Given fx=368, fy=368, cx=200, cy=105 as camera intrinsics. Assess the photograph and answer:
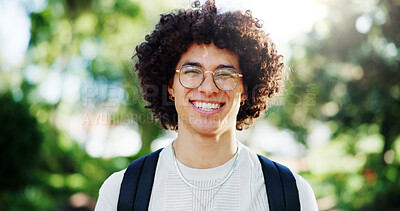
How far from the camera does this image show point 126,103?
17.0 metres

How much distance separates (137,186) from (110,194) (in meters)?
0.18

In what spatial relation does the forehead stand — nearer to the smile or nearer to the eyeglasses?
the eyeglasses

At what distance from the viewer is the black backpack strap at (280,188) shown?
2033mm

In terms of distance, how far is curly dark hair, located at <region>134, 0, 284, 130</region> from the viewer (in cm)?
237

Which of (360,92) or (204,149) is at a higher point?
(360,92)

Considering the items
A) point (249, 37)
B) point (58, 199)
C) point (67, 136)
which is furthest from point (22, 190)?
point (249, 37)

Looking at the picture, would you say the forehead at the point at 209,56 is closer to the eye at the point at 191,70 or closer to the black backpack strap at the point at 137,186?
the eye at the point at 191,70

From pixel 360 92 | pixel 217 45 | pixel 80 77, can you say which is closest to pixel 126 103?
pixel 80 77

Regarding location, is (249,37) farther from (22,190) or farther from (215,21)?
(22,190)

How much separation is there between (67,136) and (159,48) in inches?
563

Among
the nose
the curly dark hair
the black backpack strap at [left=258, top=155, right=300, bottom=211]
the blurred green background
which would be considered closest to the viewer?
the black backpack strap at [left=258, top=155, right=300, bottom=211]

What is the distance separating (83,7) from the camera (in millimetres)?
14484

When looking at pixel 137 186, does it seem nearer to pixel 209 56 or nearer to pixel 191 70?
pixel 191 70

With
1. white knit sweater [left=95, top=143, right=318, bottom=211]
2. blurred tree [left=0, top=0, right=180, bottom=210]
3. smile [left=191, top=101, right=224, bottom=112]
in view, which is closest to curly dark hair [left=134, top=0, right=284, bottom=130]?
smile [left=191, top=101, right=224, bottom=112]
